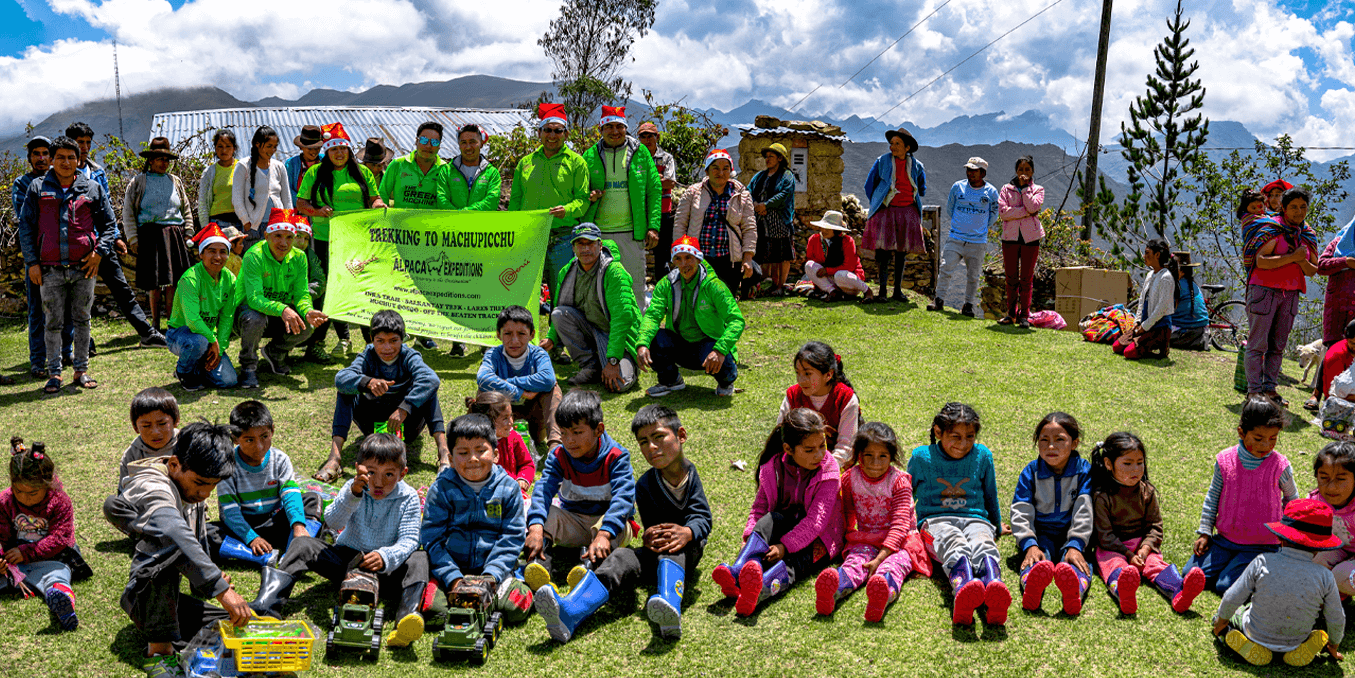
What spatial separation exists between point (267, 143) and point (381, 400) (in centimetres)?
387

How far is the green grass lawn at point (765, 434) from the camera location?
3.62m

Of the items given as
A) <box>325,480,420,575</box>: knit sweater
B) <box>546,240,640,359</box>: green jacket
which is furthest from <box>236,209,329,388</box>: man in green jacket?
<box>325,480,420,575</box>: knit sweater

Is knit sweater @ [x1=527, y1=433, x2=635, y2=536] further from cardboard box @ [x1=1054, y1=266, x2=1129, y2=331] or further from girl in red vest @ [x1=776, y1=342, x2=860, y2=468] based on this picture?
cardboard box @ [x1=1054, y1=266, x2=1129, y2=331]

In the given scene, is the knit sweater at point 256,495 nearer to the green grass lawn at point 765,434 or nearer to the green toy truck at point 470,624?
the green grass lawn at point 765,434

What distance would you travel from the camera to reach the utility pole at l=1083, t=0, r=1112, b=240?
1565 centimetres

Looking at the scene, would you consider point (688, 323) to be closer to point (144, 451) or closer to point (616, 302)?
point (616, 302)

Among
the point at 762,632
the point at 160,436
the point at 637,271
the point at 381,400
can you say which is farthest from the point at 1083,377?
the point at 160,436

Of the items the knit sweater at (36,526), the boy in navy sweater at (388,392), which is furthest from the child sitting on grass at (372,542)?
the boy in navy sweater at (388,392)

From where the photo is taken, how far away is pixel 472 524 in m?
4.12

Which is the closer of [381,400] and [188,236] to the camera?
[381,400]

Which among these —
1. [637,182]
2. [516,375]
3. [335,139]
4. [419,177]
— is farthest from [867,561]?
[335,139]

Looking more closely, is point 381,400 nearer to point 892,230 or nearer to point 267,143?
point 267,143

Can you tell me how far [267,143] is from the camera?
845 centimetres

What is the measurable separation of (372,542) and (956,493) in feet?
9.12
